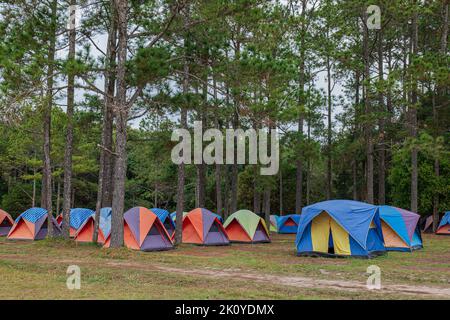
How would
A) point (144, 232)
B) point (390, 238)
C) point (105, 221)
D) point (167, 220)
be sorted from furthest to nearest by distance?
point (167, 220) → point (105, 221) → point (390, 238) → point (144, 232)

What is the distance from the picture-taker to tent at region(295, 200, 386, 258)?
43.8ft

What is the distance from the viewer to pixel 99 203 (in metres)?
15.8

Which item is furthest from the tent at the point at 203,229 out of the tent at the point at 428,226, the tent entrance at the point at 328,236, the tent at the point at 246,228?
the tent at the point at 428,226

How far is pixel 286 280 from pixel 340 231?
5.12 m

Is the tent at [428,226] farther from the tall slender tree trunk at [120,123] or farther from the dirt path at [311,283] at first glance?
the dirt path at [311,283]

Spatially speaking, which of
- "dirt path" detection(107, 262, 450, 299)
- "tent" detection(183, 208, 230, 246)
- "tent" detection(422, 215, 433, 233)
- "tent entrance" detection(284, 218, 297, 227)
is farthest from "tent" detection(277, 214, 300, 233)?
"dirt path" detection(107, 262, 450, 299)

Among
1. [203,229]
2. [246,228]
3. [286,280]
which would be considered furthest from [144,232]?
[286,280]

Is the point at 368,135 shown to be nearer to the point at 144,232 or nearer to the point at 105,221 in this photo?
the point at 144,232

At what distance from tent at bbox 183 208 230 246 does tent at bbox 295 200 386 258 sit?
455 cm

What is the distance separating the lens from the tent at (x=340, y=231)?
13359mm

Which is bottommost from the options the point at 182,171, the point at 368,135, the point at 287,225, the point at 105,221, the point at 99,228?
the point at 287,225

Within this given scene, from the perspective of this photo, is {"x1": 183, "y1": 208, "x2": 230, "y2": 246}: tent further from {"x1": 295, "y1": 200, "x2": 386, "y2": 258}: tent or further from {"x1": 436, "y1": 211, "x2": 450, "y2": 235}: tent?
{"x1": 436, "y1": 211, "x2": 450, "y2": 235}: tent

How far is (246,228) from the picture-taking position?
755 inches

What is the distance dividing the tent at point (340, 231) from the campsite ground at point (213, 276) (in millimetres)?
563
